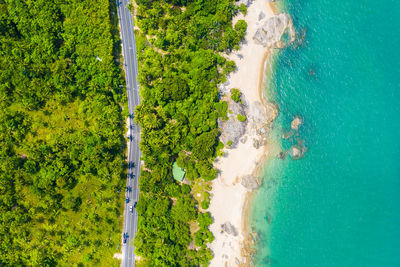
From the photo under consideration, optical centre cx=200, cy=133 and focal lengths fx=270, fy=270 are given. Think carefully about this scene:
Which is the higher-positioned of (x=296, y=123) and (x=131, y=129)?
(x=296, y=123)

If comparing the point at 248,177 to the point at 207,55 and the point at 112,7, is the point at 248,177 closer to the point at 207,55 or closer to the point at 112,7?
the point at 207,55

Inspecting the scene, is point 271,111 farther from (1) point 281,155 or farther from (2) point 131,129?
(2) point 131,129

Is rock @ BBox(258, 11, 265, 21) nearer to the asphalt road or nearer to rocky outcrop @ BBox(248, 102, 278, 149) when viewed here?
rocky outcrop @ BBox(248, 102, 278, 149)

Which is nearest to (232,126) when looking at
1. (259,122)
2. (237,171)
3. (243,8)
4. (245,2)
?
(259,122)

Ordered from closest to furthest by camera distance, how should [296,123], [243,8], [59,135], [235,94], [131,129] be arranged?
[59,135]
[131,129]
[235,94]
[243,8]
[296,123]

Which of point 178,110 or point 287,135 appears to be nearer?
point 178,110

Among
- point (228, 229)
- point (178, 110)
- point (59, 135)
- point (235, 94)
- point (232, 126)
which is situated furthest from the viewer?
point (232, 126)

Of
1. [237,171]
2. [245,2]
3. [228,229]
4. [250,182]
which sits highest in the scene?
[245,2]
